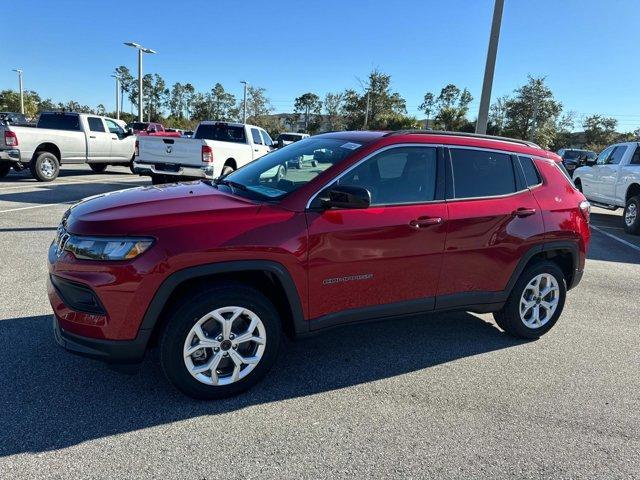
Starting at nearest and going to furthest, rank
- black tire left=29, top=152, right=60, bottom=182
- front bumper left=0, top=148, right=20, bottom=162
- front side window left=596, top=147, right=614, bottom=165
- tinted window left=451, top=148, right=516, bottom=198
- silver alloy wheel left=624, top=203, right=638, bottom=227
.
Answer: tinted window left=451, top=148, right=516, bottom=198 < silver alloy wheel left=624, top=203, right=638, bottom=227 < front bumper left=0, top=148, right=20, bottom=162 < front side window left=596, top=147, right=614, bottom=165 < black tire left=29, top=152, right=60, bottom=182

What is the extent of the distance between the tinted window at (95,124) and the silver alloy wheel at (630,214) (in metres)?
14.7

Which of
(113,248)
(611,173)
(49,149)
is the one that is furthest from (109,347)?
(611,173)

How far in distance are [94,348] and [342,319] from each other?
1634mm

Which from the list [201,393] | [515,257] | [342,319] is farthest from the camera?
[515,257]

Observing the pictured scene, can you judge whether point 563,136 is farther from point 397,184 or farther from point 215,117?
point 397,184

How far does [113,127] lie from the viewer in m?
15.7

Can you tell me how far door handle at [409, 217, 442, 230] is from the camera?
3.64 metres

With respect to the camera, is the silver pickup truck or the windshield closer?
the windshield

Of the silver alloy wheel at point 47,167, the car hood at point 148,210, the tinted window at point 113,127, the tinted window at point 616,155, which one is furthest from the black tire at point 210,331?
the tinted window at point 113,127

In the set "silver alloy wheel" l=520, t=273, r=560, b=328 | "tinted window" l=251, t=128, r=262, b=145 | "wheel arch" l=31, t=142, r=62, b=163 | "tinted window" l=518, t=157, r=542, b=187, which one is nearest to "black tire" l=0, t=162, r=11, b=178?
"wheel arch" l=31, t=142, r=62, b=163

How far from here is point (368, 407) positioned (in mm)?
3252

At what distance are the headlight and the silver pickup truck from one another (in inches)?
462

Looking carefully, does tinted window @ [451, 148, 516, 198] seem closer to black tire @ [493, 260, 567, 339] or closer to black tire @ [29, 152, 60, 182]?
black tire @ [493, 260, 567, 339]

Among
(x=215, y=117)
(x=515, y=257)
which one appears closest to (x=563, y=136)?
(x=215, y=117)
